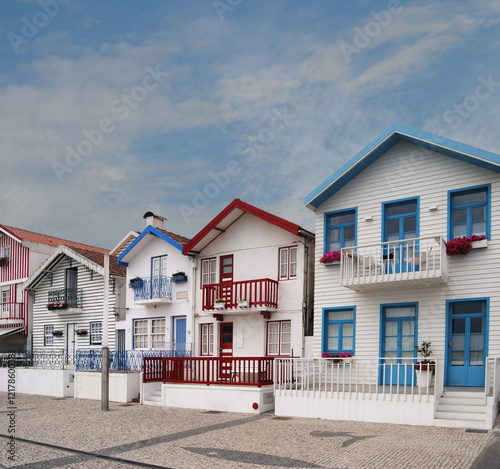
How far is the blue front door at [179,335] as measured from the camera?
2419cm

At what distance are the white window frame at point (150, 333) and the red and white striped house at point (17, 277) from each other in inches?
331

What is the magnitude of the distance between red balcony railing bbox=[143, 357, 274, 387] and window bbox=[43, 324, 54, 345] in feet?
37.6

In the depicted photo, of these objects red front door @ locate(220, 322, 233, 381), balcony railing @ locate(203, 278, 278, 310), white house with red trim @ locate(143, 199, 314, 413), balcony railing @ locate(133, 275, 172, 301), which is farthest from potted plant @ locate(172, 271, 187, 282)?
red front door @ locate(220, 322, 233, 381)

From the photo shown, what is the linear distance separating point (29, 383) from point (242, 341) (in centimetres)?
1000

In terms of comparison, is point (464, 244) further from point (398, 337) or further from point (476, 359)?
point (398, 337)

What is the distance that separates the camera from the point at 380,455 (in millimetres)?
10586

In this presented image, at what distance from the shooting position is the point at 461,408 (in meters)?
13.9

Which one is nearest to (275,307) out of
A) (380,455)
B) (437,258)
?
(437,258)

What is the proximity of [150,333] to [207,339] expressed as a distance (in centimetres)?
315

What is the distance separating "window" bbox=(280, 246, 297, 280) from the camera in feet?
70.7

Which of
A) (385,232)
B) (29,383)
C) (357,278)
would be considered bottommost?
(29,383)

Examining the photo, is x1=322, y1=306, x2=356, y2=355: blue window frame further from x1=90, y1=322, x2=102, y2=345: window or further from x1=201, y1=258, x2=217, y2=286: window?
x1=90, y1=322, x2=102, y2=345: window

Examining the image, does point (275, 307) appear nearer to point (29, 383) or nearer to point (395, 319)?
point (395, 319)

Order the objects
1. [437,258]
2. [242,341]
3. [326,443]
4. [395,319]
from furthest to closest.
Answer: [242,341] → [395,319] → [437,258] → [326,443]
